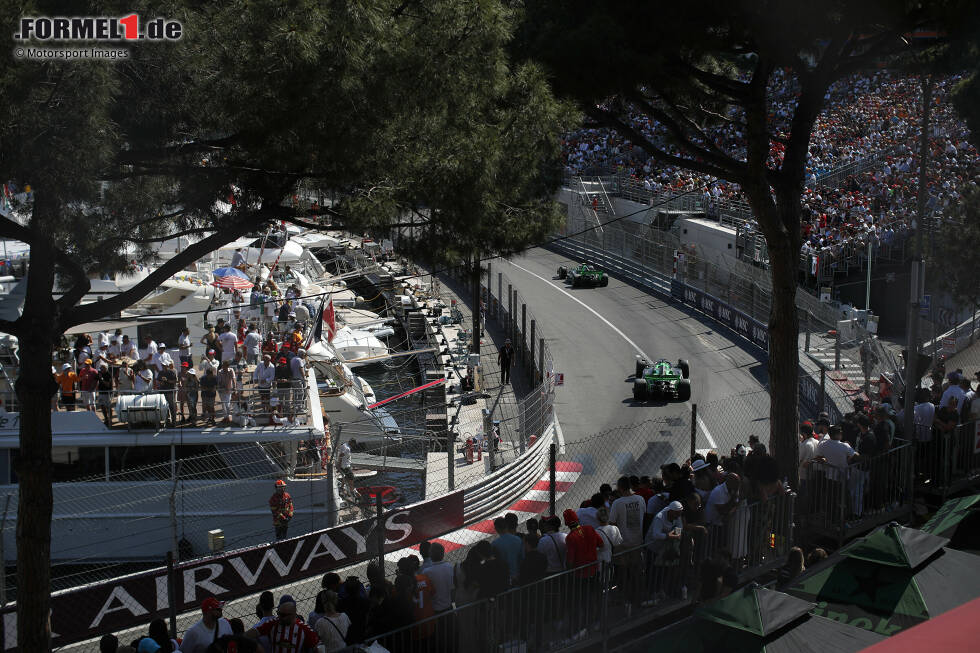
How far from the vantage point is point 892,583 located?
8742 millimetres

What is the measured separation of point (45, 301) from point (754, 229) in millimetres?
31035

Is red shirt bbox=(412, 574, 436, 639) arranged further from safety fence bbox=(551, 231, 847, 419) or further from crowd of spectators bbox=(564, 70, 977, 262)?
crowd of spectators bbox=(564, 70, 977, 262)

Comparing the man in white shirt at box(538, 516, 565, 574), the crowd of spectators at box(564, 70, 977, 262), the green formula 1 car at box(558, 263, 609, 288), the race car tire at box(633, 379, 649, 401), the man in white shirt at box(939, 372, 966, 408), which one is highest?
the crowd of spectators at box(564, 70, 977, 262)

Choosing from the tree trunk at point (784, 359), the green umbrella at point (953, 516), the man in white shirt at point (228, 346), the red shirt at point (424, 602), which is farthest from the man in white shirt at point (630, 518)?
the man in white shirt at point (228, 346)

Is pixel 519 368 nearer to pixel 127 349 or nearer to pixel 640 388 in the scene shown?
pixel 640 388

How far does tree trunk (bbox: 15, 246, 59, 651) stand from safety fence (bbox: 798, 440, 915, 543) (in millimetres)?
8670

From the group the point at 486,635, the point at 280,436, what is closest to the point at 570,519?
the point at 486,635

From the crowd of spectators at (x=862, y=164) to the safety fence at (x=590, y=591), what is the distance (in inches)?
681

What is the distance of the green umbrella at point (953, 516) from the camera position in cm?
1045

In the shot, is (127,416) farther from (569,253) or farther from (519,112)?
(569,253)

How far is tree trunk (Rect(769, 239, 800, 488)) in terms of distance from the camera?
13.7m

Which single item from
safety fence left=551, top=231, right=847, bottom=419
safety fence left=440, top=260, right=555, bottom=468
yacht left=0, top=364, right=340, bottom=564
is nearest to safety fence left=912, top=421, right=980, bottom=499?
safety fence left=551, top=231, right=847, bottom=419

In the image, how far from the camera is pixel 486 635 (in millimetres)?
9320

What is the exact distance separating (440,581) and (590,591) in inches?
63.0
